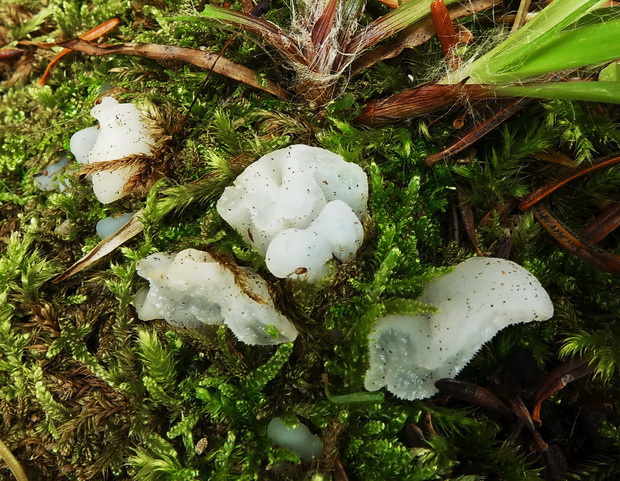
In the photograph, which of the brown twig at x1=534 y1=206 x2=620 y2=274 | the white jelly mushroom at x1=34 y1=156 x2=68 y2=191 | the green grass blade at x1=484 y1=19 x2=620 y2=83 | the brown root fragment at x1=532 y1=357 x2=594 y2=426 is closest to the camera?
the green grass blade at x1=484 y1=19 x2=620 y2=83

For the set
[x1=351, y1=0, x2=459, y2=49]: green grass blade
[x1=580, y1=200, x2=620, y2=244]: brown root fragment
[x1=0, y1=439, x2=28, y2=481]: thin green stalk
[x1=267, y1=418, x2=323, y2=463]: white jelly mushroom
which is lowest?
[x1=0, y1=439, x2=28, y2=481]: thin green stalk

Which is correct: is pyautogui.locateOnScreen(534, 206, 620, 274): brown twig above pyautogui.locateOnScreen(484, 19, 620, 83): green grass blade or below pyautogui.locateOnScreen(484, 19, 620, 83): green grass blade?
below

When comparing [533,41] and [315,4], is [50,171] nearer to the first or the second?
[315,4]

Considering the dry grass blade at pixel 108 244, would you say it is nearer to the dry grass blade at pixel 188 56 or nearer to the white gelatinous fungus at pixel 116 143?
the white gelatinous fungus at pixel 116 143

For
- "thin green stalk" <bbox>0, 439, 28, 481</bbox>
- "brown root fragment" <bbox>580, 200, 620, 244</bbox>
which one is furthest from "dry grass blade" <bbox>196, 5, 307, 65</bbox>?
"thin green stalk" <bbox>0, 439, 28, 481</bbox>

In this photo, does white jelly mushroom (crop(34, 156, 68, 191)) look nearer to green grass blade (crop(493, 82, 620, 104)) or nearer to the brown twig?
green grass blade (crop(493, 82, 620, 104))

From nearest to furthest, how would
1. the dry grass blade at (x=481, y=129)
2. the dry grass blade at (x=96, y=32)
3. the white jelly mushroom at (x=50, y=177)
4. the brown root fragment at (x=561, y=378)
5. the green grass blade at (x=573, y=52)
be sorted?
the green grass blade at (x=573, y=52) < the brown root fragment at (x=561, y=378) < the dry grass blade at (x=481, y=129) < the white jelly mushroom at (x=50, y=177) < the dry grass blade at (x=96, y=32)

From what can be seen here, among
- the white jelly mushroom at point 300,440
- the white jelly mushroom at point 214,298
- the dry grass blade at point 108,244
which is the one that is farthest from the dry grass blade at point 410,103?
the white jelly mushroom at point 300,440
